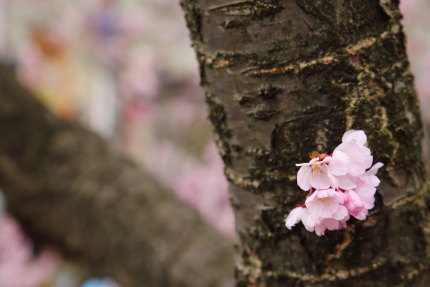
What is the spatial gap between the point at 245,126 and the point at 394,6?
0.79 ft

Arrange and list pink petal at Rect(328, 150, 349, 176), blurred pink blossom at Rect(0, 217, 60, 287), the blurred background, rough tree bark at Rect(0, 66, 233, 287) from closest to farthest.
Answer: pink petal at Rect(328, 150, 349, 176)
rough tree bark at Rect(0, 66, 233, 287)
blurred pink blossom at Rect(0, 217, 60, 287)
the blurred background

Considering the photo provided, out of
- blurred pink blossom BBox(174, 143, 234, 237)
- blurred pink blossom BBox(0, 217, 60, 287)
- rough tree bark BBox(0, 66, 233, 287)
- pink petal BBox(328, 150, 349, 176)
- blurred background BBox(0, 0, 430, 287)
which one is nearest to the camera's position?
pink petal BBox(328, 150, 349, 176)

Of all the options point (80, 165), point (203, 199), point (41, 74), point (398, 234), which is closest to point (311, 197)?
point (398, 234)

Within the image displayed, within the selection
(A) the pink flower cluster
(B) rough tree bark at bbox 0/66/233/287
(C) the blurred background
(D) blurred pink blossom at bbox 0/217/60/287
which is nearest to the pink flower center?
(A) the pink flower cluster

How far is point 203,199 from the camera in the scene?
486 centimetres

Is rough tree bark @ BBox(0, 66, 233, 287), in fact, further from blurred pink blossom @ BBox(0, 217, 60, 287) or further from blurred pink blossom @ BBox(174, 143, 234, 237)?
blurred pink blossom @ BBox(174, 143, 234, 237)

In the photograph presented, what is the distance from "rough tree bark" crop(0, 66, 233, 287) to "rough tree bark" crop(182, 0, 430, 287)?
0.88 m

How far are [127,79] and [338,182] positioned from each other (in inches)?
226

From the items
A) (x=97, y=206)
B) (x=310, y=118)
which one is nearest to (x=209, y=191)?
(x=97, y=206)

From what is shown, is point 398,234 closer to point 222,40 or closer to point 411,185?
point 411,185

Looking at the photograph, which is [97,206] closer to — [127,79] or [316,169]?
[316,169]

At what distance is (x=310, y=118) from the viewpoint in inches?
25.1

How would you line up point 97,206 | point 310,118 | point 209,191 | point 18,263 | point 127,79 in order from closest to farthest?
point 310,118, point 97,206, point 18,263, point 209,191, point 127,79

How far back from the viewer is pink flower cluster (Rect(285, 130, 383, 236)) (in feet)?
1.77
